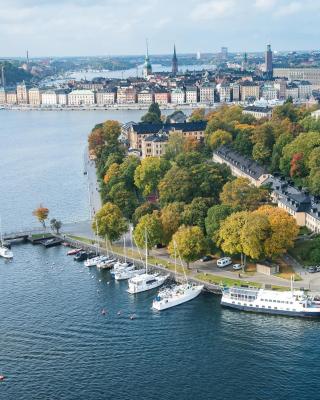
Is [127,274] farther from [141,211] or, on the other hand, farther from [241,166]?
[241,166]

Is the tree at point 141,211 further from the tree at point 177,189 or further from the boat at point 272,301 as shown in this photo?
the boat at point 272,301

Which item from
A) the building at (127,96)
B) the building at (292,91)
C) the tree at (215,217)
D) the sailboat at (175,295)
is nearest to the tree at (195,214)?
the tree at (215,217)

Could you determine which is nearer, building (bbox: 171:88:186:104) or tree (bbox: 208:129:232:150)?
tree (bbox: 208:129:232:150)

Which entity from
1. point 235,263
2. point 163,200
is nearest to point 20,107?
point 163,200

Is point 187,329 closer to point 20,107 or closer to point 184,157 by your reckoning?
point 184,157

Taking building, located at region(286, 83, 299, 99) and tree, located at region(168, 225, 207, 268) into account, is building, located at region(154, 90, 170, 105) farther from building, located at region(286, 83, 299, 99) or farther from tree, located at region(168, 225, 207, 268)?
tree, located at region(168, 225, 207, 268)

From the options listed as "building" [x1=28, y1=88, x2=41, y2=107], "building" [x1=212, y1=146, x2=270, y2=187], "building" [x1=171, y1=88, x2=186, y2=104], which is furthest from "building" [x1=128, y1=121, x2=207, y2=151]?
"building" [x1=28, y1=88, x2=41, y2=107]

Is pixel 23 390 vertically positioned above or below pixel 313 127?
below
